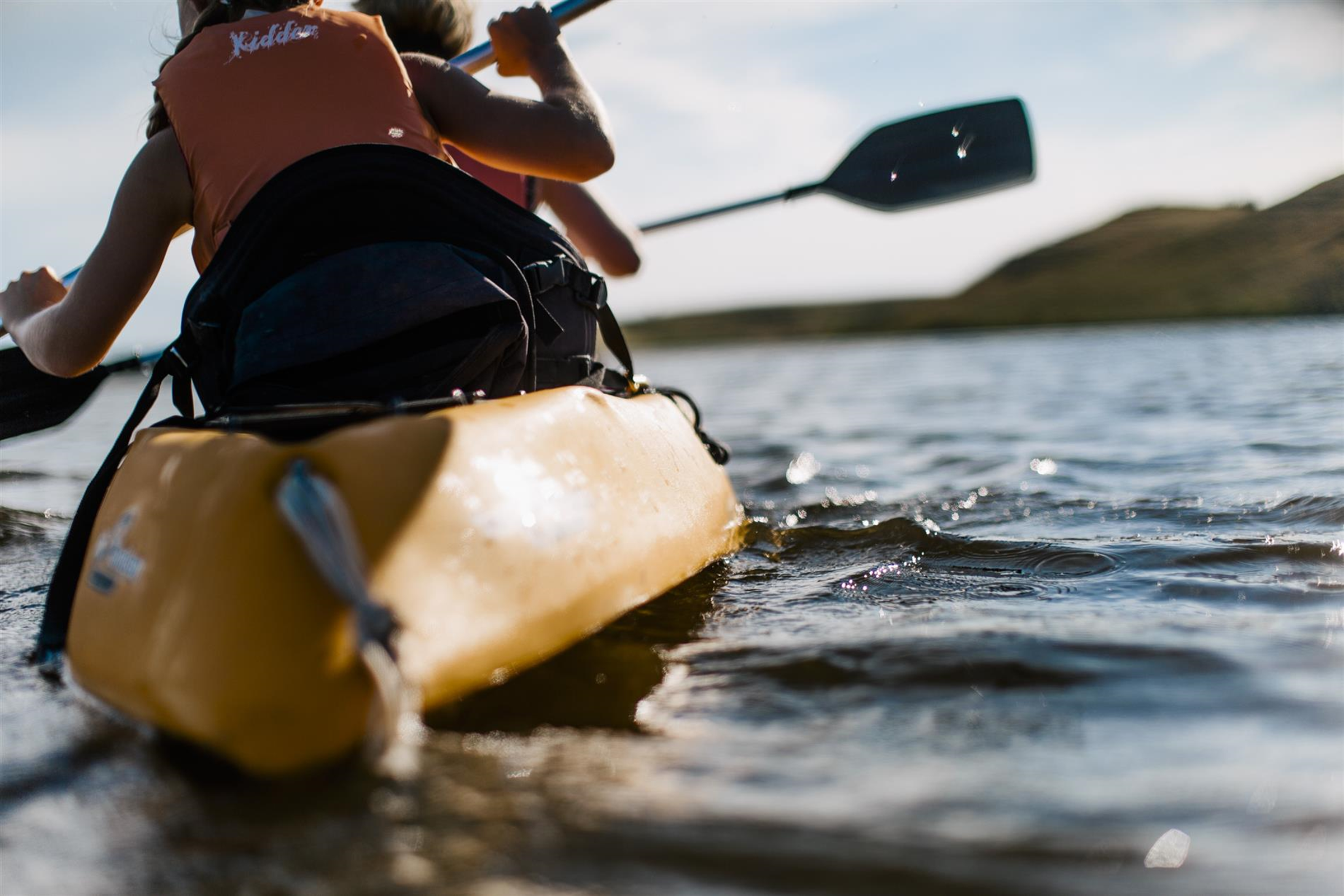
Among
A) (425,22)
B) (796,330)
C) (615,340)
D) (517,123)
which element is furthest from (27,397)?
(796,330)

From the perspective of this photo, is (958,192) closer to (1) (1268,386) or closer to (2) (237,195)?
(2) (237,195)

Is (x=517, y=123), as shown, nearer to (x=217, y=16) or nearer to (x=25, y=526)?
→ (x=217, y=16)

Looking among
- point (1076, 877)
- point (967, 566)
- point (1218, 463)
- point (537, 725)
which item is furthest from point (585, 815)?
point (1218, 463)

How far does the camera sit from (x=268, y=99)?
86.3 inches

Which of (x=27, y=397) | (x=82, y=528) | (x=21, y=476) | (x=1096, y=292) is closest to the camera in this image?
(x=82, y=528)

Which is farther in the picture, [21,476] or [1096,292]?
[1096,292]

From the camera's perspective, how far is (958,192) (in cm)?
448

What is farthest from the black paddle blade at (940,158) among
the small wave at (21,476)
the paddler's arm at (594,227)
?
the small wave at (21,476)

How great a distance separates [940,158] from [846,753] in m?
3.56

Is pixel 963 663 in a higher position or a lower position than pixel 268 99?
lower

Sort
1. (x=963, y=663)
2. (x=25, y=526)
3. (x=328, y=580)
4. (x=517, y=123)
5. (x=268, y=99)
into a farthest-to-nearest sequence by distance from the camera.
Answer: (x=25, y=526), (x=517, y=123), (x=268, y=99), (x=963, y=663), (x=328, y=580)

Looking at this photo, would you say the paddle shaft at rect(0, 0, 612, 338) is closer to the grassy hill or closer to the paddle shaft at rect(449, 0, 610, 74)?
the paddle shaft at rect(449, 0, 610, 74)

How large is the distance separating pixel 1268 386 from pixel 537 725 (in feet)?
29.1

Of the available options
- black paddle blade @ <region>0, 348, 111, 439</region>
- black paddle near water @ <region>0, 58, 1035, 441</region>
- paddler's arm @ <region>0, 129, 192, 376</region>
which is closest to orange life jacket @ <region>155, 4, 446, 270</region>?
paddler's arm @ <region>0, 129, 192, 376</region>
